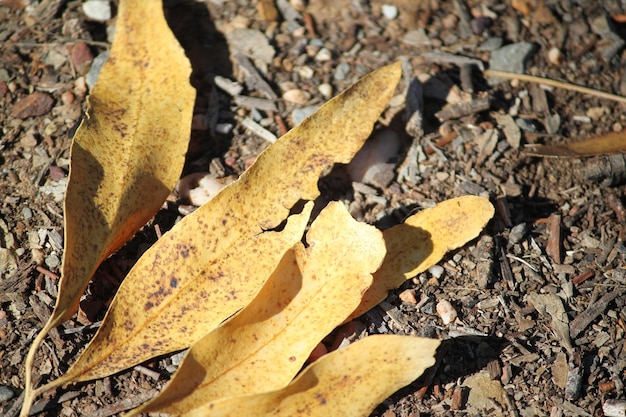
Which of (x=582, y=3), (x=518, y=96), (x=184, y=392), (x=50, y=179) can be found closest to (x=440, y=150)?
(x=518, y=96)

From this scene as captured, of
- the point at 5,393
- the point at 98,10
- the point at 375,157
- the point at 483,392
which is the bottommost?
the point at 483,392

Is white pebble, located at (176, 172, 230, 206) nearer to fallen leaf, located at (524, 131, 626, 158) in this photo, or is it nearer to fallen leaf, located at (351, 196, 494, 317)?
fallen leaf, located at (351, 196, 494, 317)

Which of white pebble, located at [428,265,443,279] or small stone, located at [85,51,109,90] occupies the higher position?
small stone, located at [85,51,109,90]

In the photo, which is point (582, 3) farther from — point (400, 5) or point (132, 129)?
point (132, 129)

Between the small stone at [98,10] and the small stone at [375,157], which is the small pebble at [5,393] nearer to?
the small stone at [375,157]

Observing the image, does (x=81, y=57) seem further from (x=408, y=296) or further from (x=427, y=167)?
(x=408, y=296)

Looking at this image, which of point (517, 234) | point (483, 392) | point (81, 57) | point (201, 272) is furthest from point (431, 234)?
point (81, 57)

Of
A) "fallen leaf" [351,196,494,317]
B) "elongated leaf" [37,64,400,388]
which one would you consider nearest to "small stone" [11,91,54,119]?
"elongated leaf" [37,64,400,388]

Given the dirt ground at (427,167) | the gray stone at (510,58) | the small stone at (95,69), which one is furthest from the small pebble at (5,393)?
the gray stone at (510,58)
